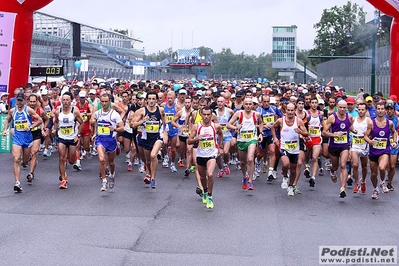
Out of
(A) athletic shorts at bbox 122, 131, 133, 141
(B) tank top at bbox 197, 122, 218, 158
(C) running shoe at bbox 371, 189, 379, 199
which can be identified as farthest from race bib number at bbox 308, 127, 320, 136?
(A) athletic shorts at bbox 122, 131, 133, 141

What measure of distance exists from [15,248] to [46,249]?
378mm

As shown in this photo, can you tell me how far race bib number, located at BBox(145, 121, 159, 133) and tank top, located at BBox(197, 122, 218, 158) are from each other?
186cm

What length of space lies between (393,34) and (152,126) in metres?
9.34

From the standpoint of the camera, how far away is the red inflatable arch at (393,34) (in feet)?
62.5

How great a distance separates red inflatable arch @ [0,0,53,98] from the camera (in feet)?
66.0

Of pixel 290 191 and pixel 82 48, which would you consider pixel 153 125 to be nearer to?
pixel 290 191

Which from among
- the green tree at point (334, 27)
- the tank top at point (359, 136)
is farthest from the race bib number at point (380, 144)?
the green tree at point (334, 27)

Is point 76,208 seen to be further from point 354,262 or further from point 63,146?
point 354,262

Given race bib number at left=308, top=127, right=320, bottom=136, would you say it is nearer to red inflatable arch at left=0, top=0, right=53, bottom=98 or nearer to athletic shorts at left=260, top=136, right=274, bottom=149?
athletic shorts at left=260, top=136, right=274, bottom=149

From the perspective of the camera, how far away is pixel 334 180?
1423 centimetres

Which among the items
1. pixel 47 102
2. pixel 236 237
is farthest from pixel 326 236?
pixel 47 102

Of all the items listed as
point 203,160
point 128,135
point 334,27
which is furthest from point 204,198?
point 334,27

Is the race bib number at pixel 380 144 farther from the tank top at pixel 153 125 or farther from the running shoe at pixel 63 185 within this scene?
the running shoe at pixel 63 185

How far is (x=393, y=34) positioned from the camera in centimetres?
1966
